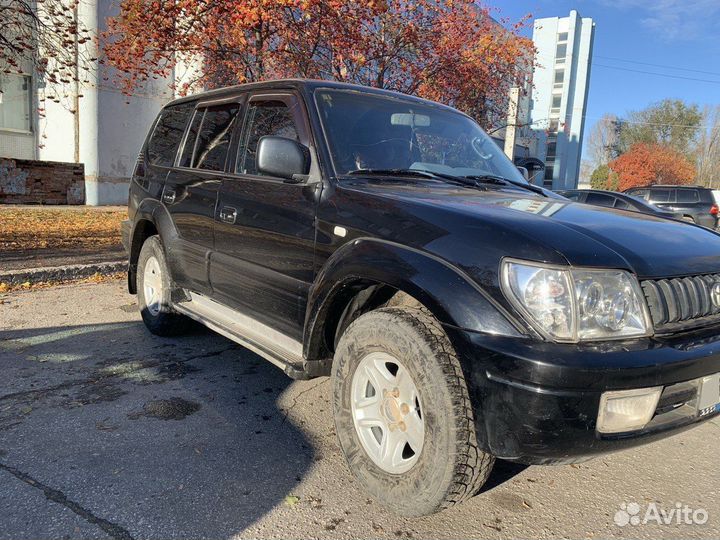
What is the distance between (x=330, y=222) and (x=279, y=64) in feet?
28.5

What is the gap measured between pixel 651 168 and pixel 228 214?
A: 166 feet

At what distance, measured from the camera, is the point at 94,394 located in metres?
3.64

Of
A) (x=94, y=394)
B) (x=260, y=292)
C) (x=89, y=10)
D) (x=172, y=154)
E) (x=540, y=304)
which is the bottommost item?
(x=94, y=394)

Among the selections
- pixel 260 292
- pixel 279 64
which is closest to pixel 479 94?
pixel 279 64

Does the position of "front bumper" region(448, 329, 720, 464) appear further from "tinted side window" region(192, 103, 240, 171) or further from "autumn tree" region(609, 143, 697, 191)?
"autumn tree" region(609, 143, 697, 191)

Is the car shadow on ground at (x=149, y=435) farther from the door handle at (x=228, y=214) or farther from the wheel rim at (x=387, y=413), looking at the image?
the door handle at (x=228, y=214)

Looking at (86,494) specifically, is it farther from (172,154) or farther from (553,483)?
(172,154)

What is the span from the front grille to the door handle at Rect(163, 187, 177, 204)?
3427mm

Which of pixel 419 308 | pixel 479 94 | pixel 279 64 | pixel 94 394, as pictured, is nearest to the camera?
pixel 419 308

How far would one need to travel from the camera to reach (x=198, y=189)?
4016 mm

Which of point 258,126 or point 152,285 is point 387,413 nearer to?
point 258,126

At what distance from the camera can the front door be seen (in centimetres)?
304

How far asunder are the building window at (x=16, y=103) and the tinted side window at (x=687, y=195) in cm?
1982

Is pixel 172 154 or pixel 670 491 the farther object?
pixel 172 154
